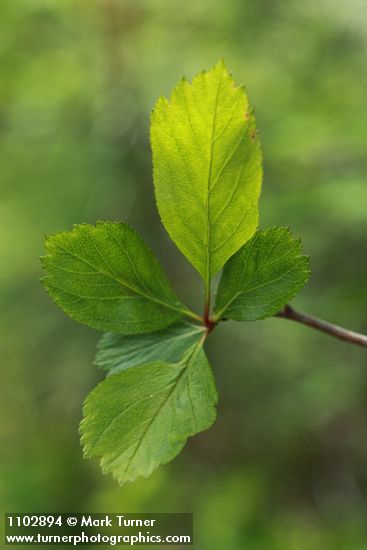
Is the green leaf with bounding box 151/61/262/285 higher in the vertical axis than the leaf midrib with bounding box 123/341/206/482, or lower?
higher

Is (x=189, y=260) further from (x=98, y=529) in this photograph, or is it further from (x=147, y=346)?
(x=98, y=529)

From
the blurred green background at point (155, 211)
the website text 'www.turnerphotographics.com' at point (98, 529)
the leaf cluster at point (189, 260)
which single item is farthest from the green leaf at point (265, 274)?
the website text 'www.turnerphotographics.com' at point (98, 529)

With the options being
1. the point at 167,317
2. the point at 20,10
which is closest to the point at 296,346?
the point at 20,10

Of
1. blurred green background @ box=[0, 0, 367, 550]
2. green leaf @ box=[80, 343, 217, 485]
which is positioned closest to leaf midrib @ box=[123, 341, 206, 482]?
green leaf @ box=[80, 343, 217, 485]

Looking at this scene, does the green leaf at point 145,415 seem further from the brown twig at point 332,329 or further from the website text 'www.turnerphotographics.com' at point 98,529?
the website text 'www.turnerphotographics.com' at point 98,529

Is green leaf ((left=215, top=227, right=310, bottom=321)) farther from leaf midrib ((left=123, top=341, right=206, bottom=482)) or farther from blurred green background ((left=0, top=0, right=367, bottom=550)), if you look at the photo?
blurred green background ((left=0, top=0, right=367, bottom=550))

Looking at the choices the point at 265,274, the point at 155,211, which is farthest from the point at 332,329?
the point at 155,211

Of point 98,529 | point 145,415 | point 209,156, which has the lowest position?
point 98,529
